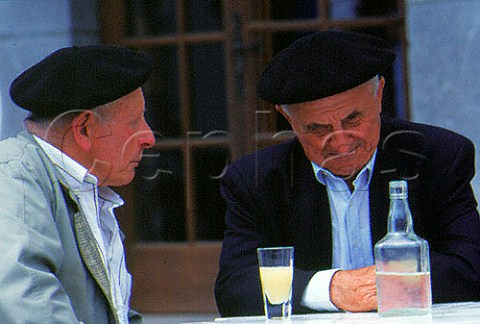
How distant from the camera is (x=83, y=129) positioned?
92.6 inches

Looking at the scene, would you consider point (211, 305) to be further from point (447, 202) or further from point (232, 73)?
point (447, 202)

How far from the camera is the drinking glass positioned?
228 centimetres

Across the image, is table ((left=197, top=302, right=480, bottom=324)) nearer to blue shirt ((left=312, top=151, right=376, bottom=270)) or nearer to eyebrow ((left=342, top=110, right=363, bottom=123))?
blue shirt ((left=312, top=151, right=376, bottom=270))

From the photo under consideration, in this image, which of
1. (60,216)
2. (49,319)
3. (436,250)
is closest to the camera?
(49,319)

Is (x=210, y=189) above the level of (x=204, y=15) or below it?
below

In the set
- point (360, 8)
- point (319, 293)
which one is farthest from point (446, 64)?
point (319, 293)

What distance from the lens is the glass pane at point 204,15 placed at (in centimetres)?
493

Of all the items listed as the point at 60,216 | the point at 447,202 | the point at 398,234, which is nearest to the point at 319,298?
the point at 398,234

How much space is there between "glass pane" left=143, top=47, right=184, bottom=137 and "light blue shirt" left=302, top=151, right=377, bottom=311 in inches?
88.1

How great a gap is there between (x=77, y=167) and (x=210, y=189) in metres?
2.64

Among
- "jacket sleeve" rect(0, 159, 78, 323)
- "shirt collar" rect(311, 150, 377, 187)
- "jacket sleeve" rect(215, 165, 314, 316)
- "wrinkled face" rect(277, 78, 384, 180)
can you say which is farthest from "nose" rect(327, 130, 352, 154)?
"jacket sleeve" rect(0, 159, 78, 323)

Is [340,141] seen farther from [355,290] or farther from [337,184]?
[355,290]

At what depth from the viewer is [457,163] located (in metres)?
2.83

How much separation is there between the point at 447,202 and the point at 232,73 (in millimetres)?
2294
